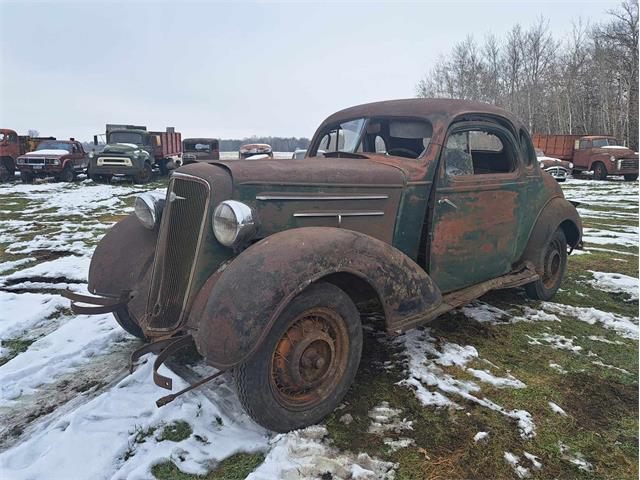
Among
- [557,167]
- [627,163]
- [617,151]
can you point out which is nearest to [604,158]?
[617,151]

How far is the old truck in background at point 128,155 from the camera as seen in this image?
1748 cm

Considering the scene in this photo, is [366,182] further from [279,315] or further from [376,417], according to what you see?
[376,417]

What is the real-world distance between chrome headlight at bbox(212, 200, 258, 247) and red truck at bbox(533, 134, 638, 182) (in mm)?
22465

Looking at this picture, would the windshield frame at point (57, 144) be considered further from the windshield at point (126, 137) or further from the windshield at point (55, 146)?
the windshield at point (126, 137)

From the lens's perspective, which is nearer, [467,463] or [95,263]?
[467,463]

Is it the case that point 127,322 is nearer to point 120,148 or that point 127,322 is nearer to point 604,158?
point 120,148

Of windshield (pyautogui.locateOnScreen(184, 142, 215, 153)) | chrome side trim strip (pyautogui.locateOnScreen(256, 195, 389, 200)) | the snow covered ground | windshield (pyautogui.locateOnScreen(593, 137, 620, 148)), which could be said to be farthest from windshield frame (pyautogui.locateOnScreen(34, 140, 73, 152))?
windshield (pyautogui.locateOnScreen(593, 137, 620, 148))

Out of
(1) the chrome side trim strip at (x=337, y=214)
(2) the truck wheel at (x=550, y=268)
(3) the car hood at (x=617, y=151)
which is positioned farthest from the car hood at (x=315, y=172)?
(3) the car hood at (x=617, y=151)

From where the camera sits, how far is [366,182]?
306 cm

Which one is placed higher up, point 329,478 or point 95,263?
point 95,263

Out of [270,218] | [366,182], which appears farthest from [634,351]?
[270,218]

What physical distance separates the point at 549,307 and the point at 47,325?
4.73 m

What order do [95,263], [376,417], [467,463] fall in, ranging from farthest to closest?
[95,263], [376,417], [467,463]

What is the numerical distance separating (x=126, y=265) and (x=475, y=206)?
9.10ft
